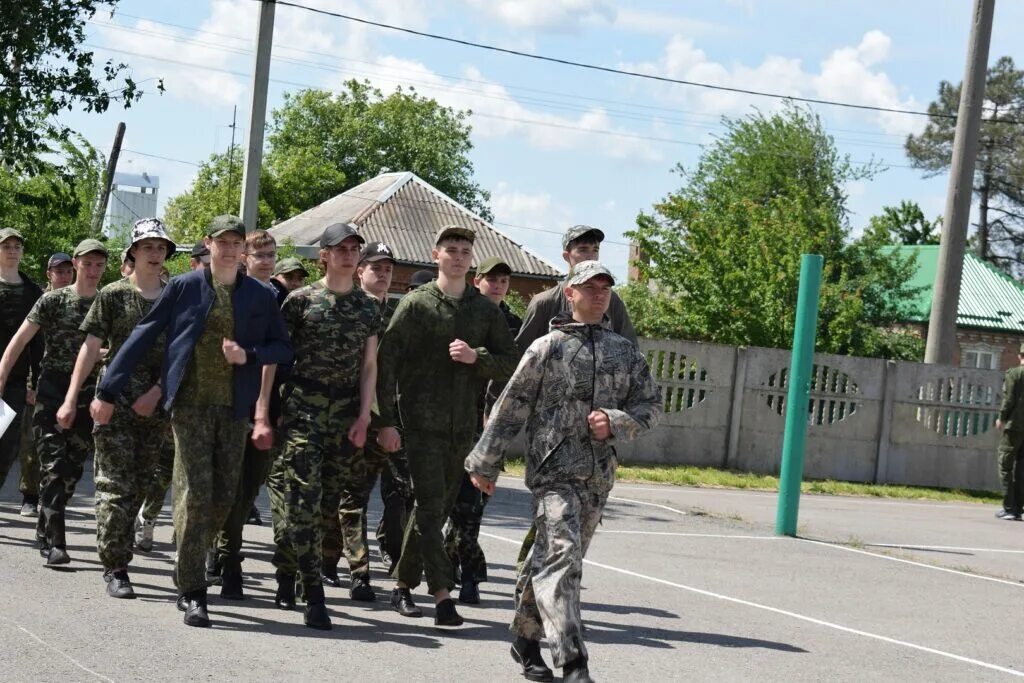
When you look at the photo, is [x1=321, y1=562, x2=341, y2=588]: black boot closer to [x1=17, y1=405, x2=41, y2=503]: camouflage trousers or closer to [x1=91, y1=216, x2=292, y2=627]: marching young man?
[x1=91, y1=216, x2=292, y2=627]: marching young man

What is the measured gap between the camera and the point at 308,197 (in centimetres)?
8219

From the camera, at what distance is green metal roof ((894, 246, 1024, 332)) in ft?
215

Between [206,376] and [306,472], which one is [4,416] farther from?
[306,472]

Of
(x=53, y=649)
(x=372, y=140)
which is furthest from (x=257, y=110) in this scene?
(x=372, y=140)

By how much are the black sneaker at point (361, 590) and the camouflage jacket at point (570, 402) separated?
223cm

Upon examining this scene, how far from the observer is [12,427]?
35.4 ft

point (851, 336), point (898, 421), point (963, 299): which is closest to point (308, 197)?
point (963, 299)

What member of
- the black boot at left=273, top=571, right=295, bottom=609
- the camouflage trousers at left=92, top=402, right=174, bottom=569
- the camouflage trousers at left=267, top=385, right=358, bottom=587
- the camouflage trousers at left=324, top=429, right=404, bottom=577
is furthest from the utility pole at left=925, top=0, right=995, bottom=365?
the camouflage trousers at left=92, top=402, right=174, bottom=569

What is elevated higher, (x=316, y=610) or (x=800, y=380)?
(x=800, y=380)

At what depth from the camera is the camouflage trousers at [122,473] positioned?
8234mm

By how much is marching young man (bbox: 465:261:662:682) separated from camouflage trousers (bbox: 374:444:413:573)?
2147mm

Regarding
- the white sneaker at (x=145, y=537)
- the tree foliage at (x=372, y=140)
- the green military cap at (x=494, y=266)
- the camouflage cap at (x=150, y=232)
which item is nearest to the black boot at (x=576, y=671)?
the camouflage cap at (x=150, y=232)

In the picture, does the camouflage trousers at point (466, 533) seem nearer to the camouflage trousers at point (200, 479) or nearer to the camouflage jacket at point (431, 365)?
the camouflage jacket at point (431, 365)

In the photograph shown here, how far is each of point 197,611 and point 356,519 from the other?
5.43 feet
